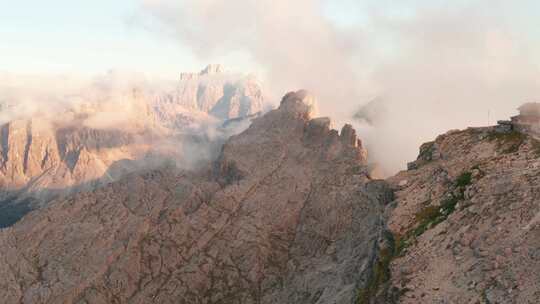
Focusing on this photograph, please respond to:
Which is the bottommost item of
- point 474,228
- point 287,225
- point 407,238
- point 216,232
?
point 216,232

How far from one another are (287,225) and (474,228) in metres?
98.4

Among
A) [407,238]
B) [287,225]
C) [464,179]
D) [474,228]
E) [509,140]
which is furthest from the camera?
[287,225]

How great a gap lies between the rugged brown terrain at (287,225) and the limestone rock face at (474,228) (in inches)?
8.1

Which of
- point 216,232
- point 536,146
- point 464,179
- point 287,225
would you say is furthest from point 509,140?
point 216,232

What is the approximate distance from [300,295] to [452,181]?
59.5 m

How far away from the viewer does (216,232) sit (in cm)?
16012

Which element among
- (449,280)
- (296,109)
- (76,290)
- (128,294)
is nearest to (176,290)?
(128,294)

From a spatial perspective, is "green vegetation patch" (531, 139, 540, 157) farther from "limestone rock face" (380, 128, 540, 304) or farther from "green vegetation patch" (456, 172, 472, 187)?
"green vegetation patch" (456, 172, 472, 187)

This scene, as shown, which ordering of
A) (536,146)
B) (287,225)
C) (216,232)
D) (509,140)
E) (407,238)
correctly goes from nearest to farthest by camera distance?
(407,238) < (536,146) < (509,140) < (287,225) < (216,232)

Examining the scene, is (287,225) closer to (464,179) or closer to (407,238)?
(464,179)

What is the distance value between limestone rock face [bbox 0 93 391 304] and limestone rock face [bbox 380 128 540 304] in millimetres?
45589

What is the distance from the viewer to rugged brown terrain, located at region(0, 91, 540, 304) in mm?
63719

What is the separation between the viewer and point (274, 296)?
447ft

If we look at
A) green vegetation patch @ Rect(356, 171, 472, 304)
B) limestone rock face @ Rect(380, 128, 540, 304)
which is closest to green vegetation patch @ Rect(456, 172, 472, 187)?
green vegetation patch @ Rect(356, 171, 472, 304)
